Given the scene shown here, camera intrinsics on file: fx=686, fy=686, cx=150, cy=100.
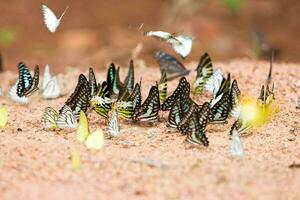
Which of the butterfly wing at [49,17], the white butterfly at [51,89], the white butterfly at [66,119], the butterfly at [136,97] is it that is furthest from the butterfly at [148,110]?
the white butterfly at [51,89]

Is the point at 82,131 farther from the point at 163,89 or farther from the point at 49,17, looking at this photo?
the point at 49,17

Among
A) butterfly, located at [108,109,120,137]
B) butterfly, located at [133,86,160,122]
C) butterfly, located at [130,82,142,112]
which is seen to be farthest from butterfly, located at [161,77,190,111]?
butterfly, located at [108,109,120,137]

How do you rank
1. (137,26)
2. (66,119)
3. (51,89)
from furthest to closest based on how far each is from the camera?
(137,26) < (51,89) < (66,119)

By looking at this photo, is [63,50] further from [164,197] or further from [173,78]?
[164,197]

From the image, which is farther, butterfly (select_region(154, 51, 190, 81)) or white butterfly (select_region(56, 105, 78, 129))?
butterfly (select_region(154, 51, 190, 81))

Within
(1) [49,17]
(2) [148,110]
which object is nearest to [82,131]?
(2) [148,110]

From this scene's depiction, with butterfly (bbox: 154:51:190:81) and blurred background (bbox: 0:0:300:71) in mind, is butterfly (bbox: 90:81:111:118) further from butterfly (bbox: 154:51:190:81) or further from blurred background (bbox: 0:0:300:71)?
blurred background (bbox: 0:0:300:71)

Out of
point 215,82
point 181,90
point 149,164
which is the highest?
point 215,82
